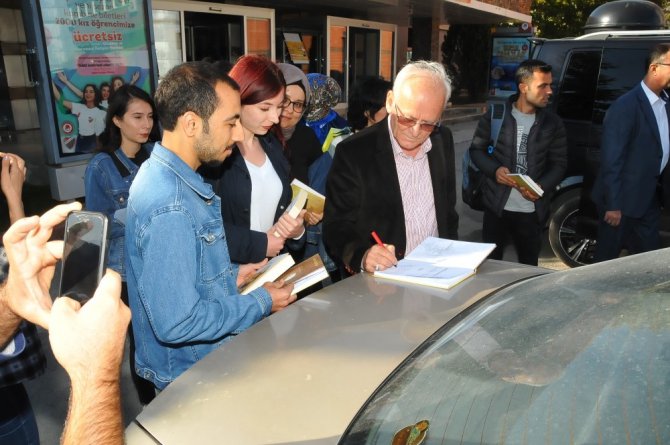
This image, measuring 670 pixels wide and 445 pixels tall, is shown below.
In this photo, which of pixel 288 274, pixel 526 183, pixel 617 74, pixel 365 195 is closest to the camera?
pixel 288 274

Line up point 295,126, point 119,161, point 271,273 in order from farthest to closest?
point 295,126 < point 119,161 < point 271,273

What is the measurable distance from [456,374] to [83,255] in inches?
→ 34.3

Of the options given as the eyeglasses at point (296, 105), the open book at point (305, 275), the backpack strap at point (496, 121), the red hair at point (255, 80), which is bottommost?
the open book at point (305, 275)

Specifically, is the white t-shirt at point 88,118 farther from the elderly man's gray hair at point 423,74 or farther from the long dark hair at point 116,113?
the elderly man's gray hair at point 423,74

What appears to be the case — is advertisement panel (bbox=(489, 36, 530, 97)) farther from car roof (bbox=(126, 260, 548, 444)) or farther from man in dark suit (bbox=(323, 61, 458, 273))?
car roof (bbox=(126, 260, 548, 444))

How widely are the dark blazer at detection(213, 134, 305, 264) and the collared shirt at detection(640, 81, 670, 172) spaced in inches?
103

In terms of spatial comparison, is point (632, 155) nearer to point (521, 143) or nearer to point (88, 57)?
point (521, 143)

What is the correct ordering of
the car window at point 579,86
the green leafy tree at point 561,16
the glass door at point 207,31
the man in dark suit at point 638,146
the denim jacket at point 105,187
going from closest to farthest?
1. the denim jacket at point 105,187
2. the man in dark suit at point 638,146
3. the car window at point 579,86
4. the glass door at point 207,31
5. the green leafy tree at point 561,16

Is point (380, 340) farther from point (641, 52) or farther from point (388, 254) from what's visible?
point (641, 52)

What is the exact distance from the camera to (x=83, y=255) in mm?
1113

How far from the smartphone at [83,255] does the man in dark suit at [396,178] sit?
137cm

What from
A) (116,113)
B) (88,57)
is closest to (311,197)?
(116,113)

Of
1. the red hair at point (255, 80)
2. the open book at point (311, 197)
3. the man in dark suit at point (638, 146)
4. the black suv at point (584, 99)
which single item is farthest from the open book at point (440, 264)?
the black suv at point (584, 99)

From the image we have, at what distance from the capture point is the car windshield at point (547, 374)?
104cm
